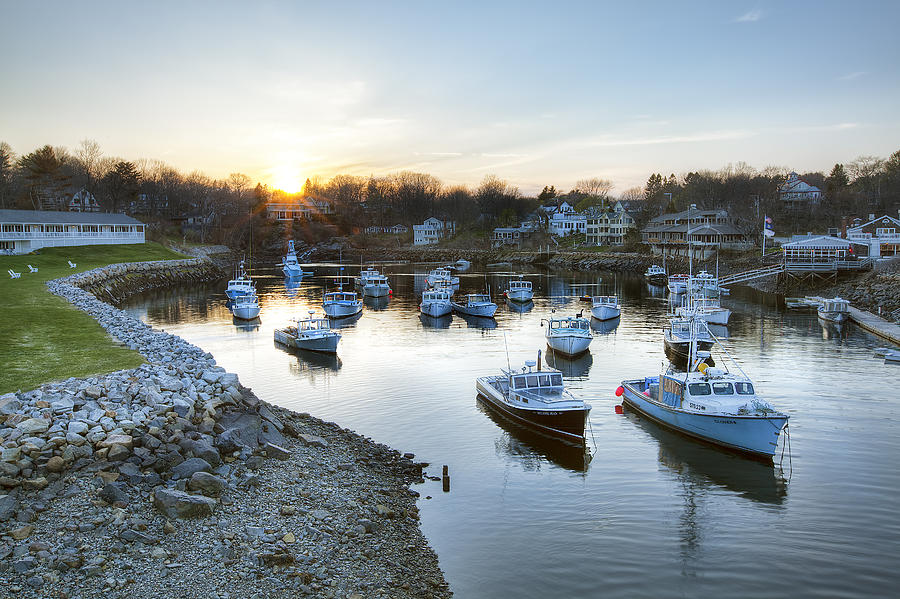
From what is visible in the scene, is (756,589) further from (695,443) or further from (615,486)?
(695,443)

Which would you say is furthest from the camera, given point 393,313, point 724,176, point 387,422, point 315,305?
point 724,176

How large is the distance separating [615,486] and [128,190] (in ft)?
506

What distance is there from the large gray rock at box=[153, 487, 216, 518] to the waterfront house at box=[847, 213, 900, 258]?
3839 inches

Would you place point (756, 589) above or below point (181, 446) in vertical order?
below

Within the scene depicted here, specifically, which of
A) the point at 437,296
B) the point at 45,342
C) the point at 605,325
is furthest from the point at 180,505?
the point at 437,296

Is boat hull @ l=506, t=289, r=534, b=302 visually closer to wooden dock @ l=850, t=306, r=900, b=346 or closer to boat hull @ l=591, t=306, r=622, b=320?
boat hull @ l=591, t=306, r=622, b=320

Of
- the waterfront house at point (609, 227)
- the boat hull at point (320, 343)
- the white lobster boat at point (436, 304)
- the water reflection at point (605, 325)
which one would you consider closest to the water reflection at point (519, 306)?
the white lobster boat at point (436, 304)

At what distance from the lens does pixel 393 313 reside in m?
75.6

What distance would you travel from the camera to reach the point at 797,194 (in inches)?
6009

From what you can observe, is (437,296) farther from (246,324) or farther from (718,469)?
(718,469)

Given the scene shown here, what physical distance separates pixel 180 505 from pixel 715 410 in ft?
69.5

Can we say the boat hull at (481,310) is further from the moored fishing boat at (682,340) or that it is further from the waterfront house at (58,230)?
the waterfront house at (58,230)

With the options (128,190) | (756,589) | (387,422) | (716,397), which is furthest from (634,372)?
(128,190)

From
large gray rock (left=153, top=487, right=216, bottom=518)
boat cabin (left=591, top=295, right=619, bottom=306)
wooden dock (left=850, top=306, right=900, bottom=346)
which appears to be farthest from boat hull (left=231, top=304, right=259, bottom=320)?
wooden dock (left=850, top=306, right=900, bottom=346)
